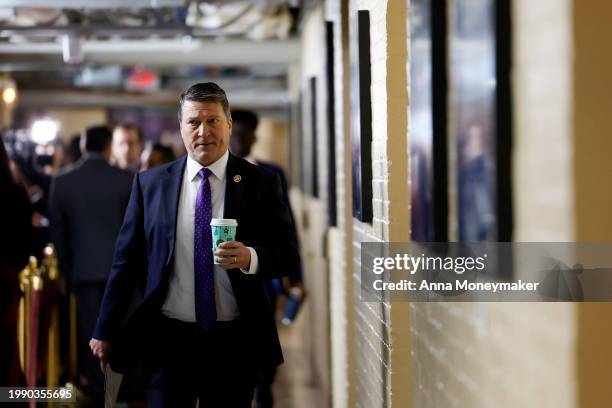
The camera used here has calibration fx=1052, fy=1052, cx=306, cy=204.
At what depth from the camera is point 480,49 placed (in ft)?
7.32

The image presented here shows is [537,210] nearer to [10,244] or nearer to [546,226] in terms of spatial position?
[546,226]

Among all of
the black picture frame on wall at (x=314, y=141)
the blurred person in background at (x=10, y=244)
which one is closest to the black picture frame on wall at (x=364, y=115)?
the blurred person in background at (x=10, y=244)

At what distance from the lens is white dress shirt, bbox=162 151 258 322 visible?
3.39 metres

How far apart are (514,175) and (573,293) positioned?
1.00 ft

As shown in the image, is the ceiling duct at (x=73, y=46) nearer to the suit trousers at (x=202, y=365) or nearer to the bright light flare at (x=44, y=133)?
the bright light flare at (x=44, y=133)

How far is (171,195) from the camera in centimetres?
343

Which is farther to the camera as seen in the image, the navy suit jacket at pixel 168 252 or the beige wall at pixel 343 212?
the beige wall at pixel 343 212

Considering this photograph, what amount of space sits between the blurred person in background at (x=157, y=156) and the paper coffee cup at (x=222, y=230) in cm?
474

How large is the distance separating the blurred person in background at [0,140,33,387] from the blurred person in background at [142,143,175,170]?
3.76m

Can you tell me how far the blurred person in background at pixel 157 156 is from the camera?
7864 millimetres

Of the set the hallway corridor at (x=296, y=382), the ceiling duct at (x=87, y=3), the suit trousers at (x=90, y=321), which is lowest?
the hallway corridor at (x=296, y=382)

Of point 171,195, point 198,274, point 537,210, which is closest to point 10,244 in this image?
point 171,195

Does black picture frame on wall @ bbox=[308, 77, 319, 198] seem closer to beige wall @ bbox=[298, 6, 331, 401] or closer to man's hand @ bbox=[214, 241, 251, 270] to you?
beige wall @ bbox=[298, 6, 331, 401]

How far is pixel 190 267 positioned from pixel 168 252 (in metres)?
0.09
